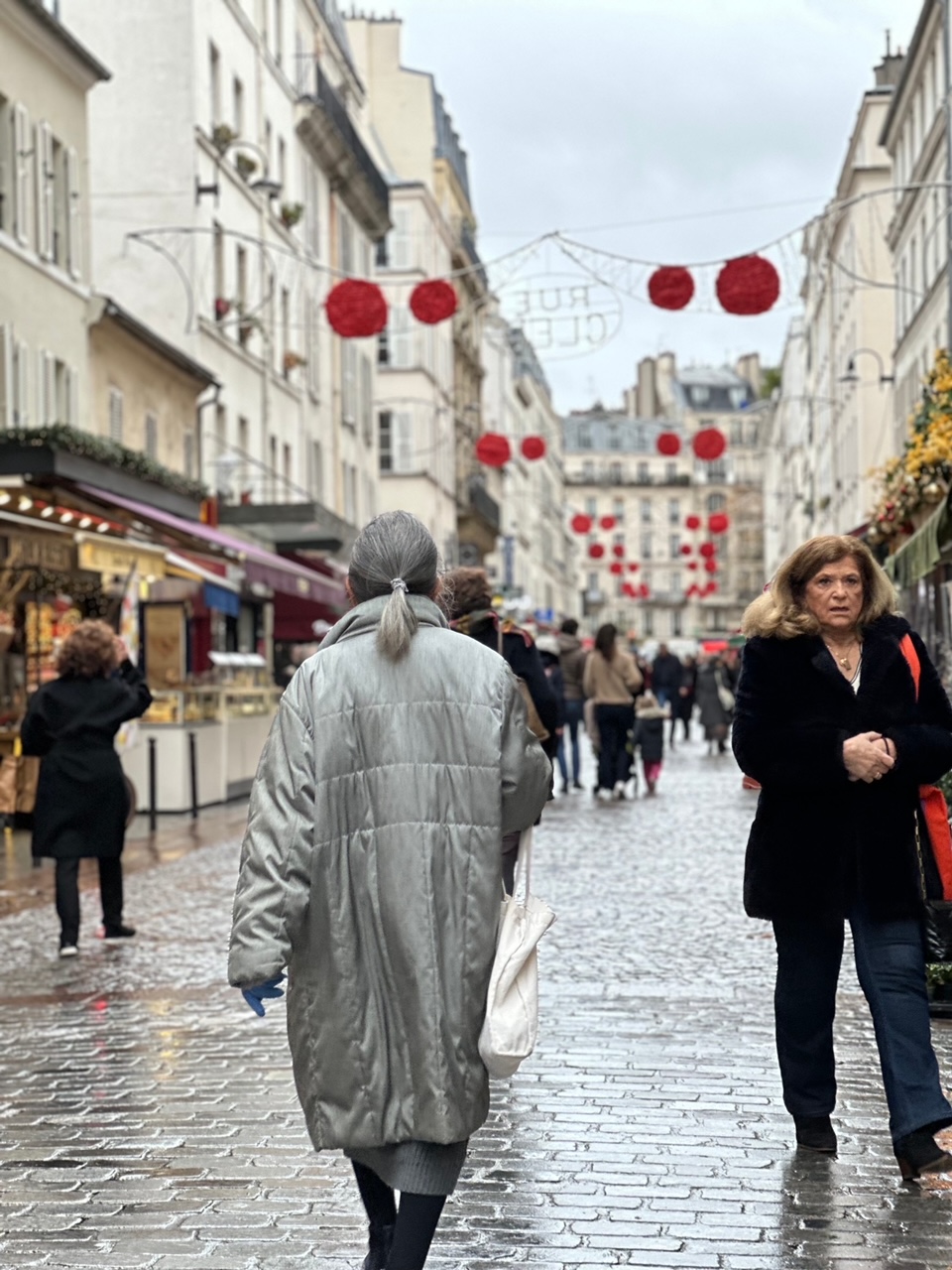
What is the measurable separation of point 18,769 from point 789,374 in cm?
8260

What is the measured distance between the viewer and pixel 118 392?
28.7 metres

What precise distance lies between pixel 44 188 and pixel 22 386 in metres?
2.67

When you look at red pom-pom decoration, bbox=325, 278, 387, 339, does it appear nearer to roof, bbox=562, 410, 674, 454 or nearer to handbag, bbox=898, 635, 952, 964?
handbag, bbox=898, 635, 952, 964

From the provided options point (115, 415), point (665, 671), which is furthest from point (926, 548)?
point (665, 671)

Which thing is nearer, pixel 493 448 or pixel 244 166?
pixel 493 448

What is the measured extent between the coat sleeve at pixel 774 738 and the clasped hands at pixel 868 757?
3 cm

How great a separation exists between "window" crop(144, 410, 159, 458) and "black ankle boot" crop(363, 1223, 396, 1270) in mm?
25875

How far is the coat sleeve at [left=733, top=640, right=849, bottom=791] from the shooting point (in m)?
6.10

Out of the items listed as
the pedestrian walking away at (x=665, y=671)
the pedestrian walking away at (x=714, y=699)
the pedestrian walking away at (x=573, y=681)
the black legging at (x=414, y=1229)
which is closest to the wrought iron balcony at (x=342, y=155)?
the pedestrian walking away at (x=665, y=671)

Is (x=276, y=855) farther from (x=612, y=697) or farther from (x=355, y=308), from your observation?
(x=612, y=697)

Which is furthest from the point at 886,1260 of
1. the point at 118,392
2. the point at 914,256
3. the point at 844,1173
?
the point at 914,256

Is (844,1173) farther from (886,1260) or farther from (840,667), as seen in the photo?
(840,667)

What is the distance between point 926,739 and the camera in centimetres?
612

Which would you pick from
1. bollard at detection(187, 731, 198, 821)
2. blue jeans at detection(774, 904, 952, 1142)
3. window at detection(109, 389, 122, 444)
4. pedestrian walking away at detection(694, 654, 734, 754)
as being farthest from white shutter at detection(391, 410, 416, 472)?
blue jeans at detection(774, 904, 952, 1142)
